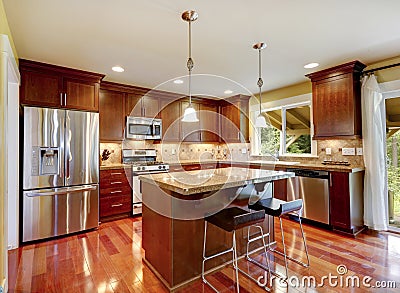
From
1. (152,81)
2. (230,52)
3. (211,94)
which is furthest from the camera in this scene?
(211,94)

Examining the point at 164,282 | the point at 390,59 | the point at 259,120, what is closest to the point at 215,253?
the point at 164,282

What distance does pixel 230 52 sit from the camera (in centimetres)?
290

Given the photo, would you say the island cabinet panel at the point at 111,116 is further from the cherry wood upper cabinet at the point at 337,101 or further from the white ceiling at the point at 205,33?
the cherry wood upper cabinet at the point at 337,101

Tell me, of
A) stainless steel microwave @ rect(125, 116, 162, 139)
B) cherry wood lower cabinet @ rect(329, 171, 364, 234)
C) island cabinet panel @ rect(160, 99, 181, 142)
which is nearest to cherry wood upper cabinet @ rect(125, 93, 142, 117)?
stainless steel microwave @ rect(125, 116, 162, 139)

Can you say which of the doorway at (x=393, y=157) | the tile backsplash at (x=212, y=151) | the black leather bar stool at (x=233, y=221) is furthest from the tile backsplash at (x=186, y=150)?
the black leather bar stool at (x=233, y=221)

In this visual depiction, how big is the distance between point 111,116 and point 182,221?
2.89 m

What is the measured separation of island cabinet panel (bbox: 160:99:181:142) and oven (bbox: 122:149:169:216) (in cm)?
48

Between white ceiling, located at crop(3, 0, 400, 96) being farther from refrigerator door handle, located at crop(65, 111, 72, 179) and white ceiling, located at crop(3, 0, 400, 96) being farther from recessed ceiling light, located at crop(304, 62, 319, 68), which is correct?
refrigerator door handle, located at crop(65, 111, 72, 179)

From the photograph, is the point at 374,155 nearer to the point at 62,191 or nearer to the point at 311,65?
the point at 311,65

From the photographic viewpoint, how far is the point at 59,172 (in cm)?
316

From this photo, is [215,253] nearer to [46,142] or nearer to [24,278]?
[24,278]

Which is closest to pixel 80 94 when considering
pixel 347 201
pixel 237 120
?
pixel 237 120

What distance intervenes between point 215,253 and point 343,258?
4.69 ft

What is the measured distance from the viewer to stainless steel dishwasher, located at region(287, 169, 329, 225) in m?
3.34
